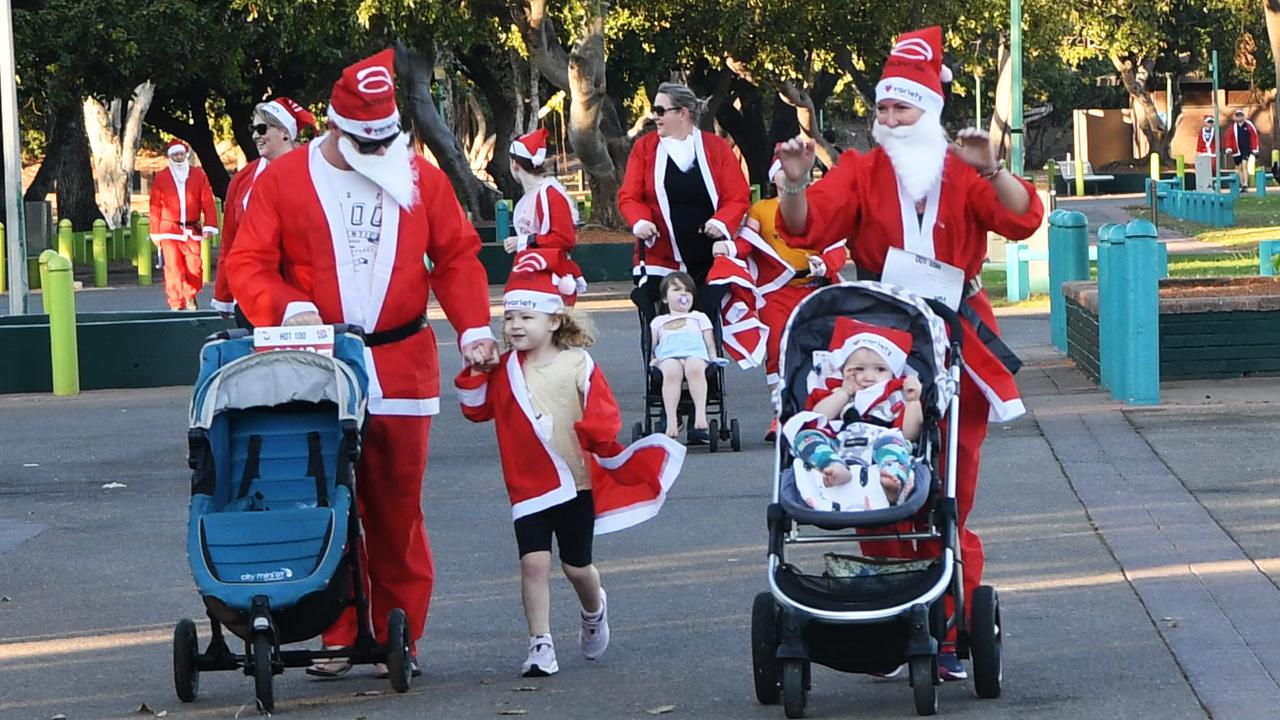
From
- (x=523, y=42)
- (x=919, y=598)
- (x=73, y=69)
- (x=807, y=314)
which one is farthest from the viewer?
(x=73, y=69)

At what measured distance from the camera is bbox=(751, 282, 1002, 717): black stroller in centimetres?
604

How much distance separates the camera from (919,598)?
6.02 metres

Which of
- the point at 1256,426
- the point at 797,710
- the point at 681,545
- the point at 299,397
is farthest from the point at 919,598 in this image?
the point at 1256,426

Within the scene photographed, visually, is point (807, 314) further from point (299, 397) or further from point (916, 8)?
point (916, 8)

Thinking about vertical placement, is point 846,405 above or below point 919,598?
above

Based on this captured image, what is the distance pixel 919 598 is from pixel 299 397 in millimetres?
1962

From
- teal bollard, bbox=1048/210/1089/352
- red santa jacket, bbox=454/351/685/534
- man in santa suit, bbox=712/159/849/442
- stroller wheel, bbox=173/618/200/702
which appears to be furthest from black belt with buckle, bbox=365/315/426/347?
teal bollard, bbox=1048/210/1089/352

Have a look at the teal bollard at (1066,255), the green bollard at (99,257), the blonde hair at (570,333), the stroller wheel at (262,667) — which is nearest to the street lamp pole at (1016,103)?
the teal bollard at (1066,255)

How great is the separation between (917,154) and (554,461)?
153 cm

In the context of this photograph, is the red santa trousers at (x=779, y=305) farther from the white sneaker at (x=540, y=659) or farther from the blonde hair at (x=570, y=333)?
the white sneaker at (x=540, y=659)

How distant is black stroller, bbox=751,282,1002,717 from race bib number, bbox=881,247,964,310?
191 mm

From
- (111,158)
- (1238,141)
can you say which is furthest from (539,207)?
(111,158)

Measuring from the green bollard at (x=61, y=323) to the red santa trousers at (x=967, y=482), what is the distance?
1015cm

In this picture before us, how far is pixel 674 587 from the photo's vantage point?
27.8 ft
